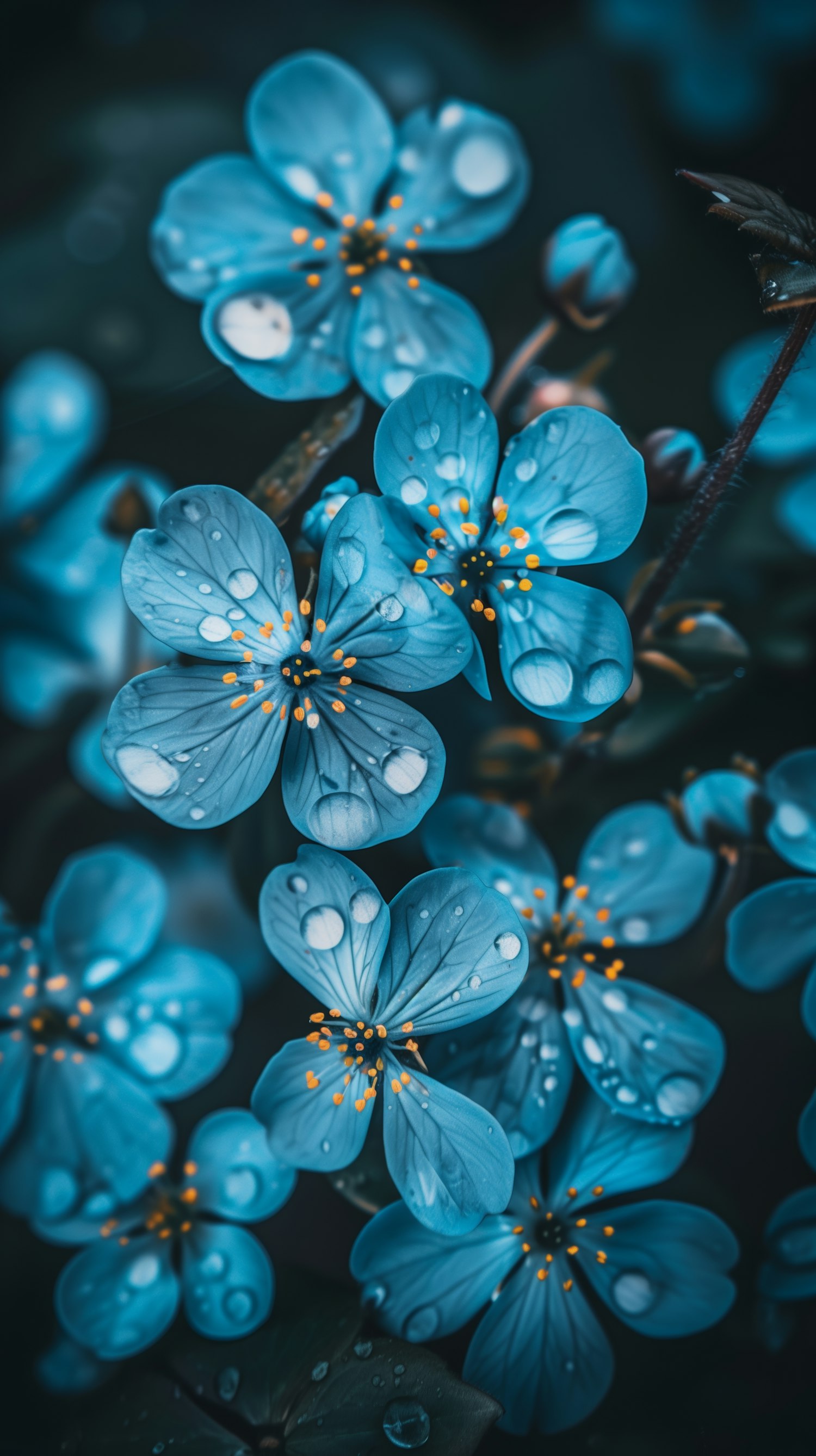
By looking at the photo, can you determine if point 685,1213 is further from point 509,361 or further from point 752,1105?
point 509,361

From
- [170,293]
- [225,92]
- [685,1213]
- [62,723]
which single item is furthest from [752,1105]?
[225,92]

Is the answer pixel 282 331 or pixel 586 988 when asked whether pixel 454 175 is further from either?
pixel 586 988

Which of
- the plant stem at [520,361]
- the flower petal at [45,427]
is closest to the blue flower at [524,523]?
the plant stem at [520,361]

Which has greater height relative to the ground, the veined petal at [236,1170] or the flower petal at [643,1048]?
the flower petal at [643,1048]

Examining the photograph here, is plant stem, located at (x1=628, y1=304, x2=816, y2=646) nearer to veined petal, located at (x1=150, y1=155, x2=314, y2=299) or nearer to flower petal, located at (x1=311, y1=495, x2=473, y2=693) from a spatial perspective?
flower petal, located at (x1=311, y1=495, x2=473, y2=693)

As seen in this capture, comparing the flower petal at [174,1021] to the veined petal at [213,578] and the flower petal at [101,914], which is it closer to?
the flower petal at [101,914]
